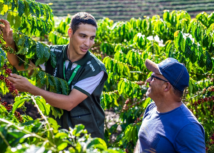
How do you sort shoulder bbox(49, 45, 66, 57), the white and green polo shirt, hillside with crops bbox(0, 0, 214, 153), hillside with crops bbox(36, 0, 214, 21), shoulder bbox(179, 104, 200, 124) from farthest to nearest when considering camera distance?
hillside with crops bbox(36, 0, 214, 21) → shoulder bbox(49, 45, 66, 57) → the white and green polo shirt → shoulder bbox(179, 104, 200, 124) → hillside with crops bbox(0, 0, 214, 153)

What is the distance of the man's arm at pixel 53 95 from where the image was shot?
205cm

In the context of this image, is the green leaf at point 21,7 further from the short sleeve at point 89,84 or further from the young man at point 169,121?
the young man at point 169,121

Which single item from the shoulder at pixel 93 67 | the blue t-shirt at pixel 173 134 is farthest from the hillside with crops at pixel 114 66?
the blue t-shirt at pixel 173 134

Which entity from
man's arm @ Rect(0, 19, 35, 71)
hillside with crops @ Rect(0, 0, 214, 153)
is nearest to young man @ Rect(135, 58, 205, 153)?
hillside with crops @ Rect(0, 0, 214, 153)

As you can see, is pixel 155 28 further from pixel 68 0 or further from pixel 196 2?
pixel 68 0

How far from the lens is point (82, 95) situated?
89.7 inches

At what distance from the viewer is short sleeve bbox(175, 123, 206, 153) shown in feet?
5.39

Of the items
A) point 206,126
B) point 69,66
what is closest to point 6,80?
point 69,66

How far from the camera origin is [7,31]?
2115 millimetres

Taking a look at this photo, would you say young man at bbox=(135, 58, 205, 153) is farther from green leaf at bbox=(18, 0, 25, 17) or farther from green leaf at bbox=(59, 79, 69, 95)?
green leaf at bbox=(18, 0, 25, 17)

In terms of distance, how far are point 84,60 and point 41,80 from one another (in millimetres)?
418

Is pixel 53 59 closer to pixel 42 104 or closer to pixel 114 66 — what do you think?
pixel 42 104

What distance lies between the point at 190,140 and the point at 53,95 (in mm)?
1092

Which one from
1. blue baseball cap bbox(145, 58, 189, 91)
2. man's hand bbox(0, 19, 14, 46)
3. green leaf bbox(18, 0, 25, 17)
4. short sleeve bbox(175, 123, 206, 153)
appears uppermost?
green leaf bbox(18, 0, 25, 17)
